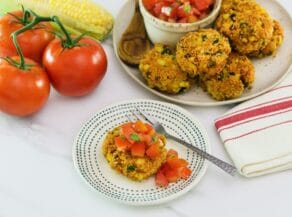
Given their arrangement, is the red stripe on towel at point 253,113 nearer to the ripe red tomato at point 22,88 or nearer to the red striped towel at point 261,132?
the red striped towel at point 261,132

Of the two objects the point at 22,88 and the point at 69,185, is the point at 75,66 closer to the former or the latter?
the point at 22,88

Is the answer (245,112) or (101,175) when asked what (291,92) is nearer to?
(245,112)

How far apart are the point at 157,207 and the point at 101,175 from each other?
0.47ft

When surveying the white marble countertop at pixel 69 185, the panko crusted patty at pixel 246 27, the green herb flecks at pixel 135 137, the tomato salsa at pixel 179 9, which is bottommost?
the white marble countertop at pixel 69 185

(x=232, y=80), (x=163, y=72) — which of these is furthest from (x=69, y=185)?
(x=232, y=80)

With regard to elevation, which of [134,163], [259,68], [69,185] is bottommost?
[69,185]

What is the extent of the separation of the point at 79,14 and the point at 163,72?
1.09 ft

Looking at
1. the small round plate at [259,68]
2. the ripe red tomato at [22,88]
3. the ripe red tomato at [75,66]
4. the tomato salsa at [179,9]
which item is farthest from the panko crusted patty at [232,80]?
the ripe red tomato at [22,88]

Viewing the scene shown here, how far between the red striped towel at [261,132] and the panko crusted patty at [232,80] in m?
0.04

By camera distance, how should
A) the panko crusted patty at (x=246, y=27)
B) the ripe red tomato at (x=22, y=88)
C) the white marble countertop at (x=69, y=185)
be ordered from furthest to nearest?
1. the panko crusted patty at (x=246, y=27)
2. the ripe red tomato at (x=22, y=88)
3. the white marble countertop at (x=69, y=185)

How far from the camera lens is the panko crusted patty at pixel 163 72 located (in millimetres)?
1397

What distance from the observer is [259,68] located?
149cm

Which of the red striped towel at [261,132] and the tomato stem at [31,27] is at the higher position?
the red striped towel at [261,132]

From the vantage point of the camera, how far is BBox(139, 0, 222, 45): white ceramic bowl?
4.68 feet
